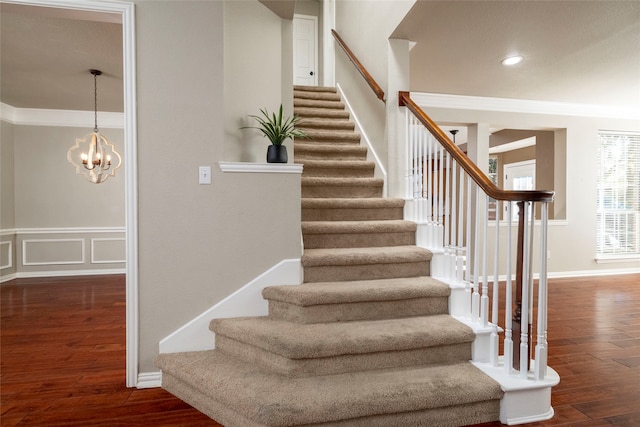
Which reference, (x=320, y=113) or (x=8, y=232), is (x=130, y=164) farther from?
(x=8, y=232)

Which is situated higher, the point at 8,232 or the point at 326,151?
the point at 326,151

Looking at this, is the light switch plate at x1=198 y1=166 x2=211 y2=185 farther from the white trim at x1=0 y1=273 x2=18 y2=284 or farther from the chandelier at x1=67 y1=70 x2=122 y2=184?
the white trim at x1=0 y1=273 x2=18 y2=284

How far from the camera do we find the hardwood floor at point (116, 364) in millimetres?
1925

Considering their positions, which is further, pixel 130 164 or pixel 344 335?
pixel 130 164

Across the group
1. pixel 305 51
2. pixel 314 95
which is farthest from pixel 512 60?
pixel 305 51

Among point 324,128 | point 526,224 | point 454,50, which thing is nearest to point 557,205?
point 454,50

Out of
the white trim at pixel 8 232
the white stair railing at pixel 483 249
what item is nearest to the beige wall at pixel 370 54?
the white stair railing at pixel 483 249

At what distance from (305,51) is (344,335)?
19.0 feet

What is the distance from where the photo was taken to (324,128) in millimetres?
4289

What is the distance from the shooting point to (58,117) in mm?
5504

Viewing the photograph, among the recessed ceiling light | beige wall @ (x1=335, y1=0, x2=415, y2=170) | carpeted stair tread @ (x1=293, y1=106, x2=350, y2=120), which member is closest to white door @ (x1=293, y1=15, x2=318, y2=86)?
beige wall @ (x1=335, y1=0, x2=415, y2=170)

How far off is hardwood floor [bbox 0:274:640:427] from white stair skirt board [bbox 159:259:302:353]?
0.29 m

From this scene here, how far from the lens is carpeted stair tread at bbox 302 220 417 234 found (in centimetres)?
278

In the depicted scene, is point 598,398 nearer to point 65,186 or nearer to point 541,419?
point 541,419
